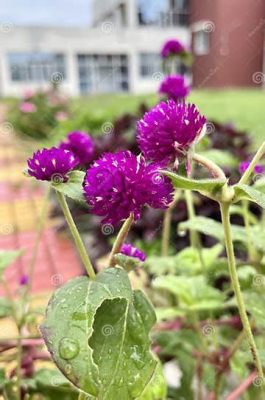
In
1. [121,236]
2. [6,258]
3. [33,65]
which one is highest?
[121,236]

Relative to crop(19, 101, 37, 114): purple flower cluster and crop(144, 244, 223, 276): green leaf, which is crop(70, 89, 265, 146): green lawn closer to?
crop(19, 101, 37, 114): purple flower cluster

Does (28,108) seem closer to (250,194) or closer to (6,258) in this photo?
(6,258)

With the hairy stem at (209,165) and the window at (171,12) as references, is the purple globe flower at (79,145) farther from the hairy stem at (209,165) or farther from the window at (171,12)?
the window at (171,12)

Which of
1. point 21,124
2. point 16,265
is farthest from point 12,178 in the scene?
point 21,124

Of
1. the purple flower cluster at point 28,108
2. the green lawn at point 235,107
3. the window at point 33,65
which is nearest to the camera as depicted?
the green lawn at point 235,107

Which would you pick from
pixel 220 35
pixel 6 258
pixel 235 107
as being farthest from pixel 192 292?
pixel 235 107

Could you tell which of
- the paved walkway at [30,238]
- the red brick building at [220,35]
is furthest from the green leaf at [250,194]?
the red brick building at [220,35]

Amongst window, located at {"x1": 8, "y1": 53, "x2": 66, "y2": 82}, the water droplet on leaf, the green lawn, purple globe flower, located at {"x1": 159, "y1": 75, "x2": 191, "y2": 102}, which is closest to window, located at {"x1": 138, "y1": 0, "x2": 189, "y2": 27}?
purple globe flower, located at {"x1": 159, "y1": 75, "x2": 191, "y2": 102}

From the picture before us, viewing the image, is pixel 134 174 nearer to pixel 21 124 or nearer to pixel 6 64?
pixel 21 124
